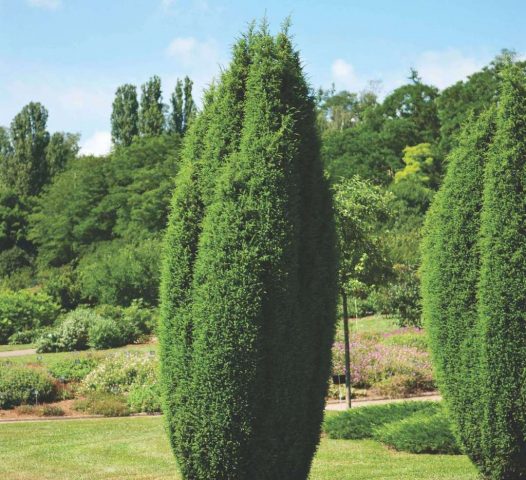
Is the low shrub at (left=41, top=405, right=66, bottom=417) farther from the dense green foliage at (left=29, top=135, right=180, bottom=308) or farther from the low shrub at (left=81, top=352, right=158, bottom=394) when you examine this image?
the dense green foliage at (left=29, top=135, right=180, bottom=308)

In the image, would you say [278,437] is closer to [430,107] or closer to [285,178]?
[285,178]

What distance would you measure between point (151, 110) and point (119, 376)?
37.5 metres

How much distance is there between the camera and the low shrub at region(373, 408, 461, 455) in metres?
9.59

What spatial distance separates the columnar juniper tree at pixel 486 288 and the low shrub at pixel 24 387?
1056 centimetres

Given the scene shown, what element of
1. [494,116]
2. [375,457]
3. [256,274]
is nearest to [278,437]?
[256,274]

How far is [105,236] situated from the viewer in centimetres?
4659

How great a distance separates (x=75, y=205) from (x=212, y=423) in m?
42.7

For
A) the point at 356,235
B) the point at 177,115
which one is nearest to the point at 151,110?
the point at 177,115

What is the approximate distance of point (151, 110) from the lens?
51.3 m

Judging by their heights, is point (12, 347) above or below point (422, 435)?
above

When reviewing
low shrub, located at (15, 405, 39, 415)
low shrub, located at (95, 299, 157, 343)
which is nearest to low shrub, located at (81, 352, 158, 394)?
low shrub, located at (15, 405, 39, 415)

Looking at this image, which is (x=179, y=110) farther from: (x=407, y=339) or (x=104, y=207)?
(x=407, y=339)

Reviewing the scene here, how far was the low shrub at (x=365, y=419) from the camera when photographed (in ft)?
36.2

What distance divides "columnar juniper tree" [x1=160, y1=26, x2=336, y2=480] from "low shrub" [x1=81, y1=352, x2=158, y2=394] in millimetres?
10146
